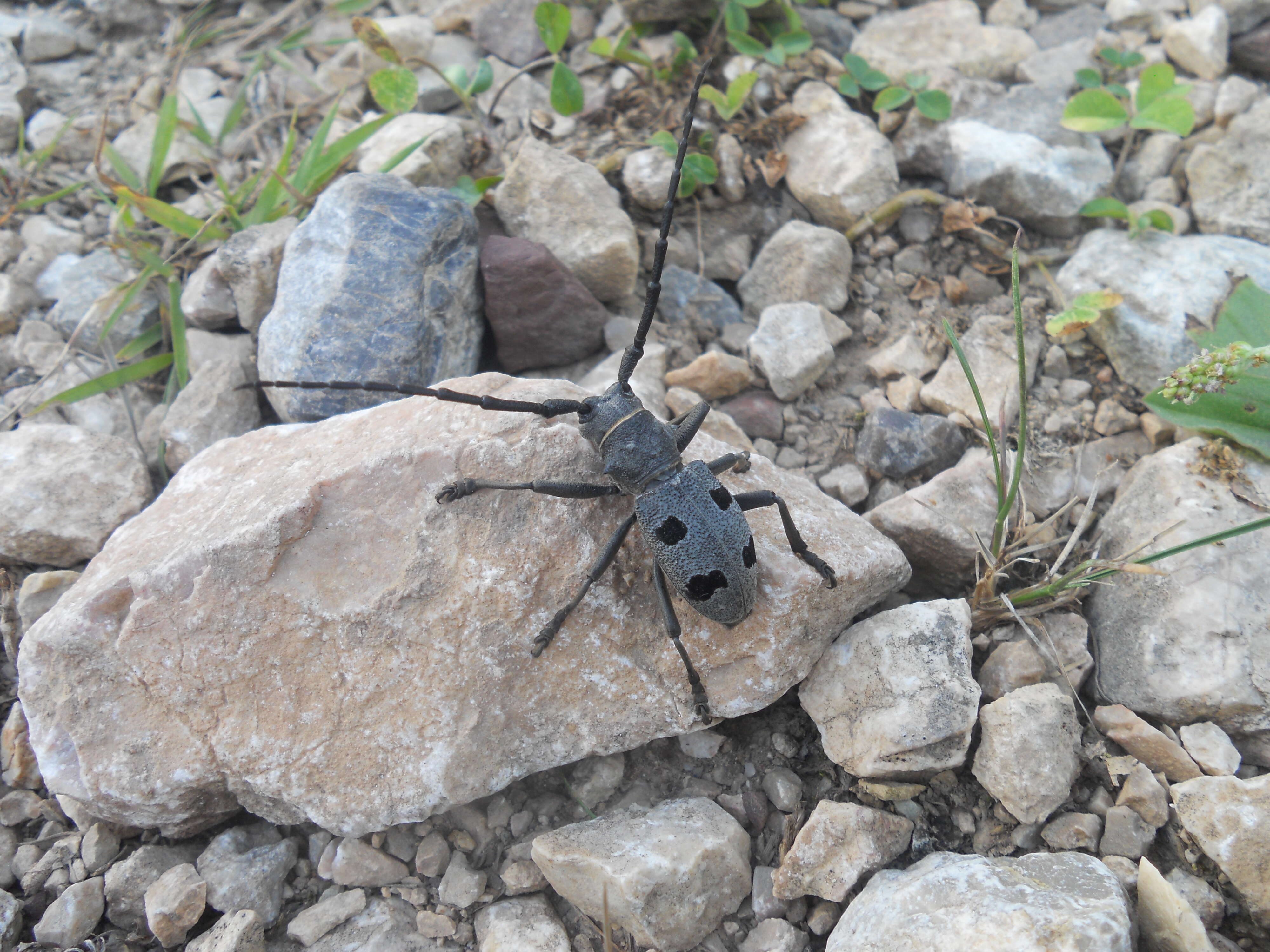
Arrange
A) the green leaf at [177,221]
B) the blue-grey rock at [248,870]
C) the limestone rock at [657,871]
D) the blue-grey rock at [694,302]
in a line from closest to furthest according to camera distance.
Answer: the limestone rock at [657,871], the blue-grey rock at [248,870], the blue-grey rock at [694,302], the green leaf at [177,221]

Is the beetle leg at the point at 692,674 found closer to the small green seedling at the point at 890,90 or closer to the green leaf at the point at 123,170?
the small green seedling at the point at 890,90

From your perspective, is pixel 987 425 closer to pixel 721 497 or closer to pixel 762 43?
pixel 721 497

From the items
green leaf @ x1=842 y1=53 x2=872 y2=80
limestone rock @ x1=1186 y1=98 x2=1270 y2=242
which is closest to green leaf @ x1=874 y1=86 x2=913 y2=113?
green leaf @ x1=842 y1=53 x2=872 y2=80

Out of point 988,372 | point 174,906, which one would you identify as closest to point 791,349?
point 988,372

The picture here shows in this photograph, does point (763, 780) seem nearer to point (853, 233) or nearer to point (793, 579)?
point (793, 579)

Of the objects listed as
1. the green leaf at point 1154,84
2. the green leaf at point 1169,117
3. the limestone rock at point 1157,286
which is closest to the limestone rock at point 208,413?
the limestone rock at point 1157,286

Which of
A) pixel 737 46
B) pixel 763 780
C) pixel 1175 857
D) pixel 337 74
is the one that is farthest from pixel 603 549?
pixel 337 74

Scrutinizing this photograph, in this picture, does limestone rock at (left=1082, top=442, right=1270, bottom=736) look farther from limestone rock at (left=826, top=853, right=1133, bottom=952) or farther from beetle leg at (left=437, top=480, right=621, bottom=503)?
beetle leg at (left=437, top=480, right=621, bottom=503)
